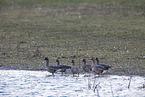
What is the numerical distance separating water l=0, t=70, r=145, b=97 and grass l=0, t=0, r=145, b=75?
1.52 meters

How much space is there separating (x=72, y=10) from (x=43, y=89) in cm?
2849

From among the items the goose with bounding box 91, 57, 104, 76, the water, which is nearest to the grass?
the goose with bounding box 91, 57, 104, 76

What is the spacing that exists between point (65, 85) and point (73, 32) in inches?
582

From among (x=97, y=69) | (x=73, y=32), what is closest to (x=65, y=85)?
(x=97, y=69)

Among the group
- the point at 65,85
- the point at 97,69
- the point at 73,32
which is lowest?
the point at 65,85

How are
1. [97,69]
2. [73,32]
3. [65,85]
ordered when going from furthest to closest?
1. [73,32]
2. [97,69]
3. [65,85]

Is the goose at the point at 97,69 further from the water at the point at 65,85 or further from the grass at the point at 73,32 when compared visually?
the grass at the point at 73,32

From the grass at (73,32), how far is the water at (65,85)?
1.52 m

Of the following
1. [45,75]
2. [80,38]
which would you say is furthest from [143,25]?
[45,75]

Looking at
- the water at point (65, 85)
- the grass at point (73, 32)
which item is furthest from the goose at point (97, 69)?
the grass at point (73, 32)

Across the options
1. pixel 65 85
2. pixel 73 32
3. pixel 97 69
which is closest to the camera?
pixel 65 85

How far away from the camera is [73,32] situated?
86.0 feet

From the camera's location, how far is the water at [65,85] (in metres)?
10.6

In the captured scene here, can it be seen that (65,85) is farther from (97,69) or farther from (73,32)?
(73,32)
